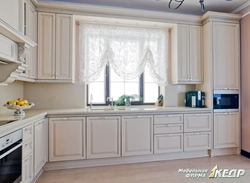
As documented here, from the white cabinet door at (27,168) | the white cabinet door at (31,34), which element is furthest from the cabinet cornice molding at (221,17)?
the white cabinet door at (27,168)

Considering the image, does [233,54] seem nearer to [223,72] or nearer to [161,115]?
[223,72]

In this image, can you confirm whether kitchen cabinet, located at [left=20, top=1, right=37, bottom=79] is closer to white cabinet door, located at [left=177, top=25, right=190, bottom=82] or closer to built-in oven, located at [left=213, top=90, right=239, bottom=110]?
white cabinet door, located at [left=177, top=25, right=190, bottom=82]

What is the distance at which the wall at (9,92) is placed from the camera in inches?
90.4

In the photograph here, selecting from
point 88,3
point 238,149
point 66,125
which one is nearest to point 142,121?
point 66,125

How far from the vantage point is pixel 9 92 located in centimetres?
247

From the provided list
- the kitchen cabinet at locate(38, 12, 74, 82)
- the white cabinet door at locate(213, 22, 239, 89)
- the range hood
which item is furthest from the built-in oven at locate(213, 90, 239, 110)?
the range hood

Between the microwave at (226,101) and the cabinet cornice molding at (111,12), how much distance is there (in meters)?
1.51

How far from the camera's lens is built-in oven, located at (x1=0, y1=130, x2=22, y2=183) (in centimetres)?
144

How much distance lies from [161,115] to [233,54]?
1862 millimetres

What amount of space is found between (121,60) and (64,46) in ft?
3.40

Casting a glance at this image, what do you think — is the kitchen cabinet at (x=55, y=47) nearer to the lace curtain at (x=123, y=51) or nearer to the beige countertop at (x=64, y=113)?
the lace curtain at (x=123, y=51)

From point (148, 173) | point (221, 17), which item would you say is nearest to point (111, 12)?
point (221, 17)

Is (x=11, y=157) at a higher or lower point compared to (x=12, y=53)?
lower

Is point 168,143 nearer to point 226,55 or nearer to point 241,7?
point 226,55
